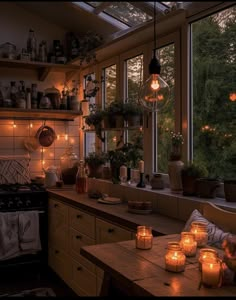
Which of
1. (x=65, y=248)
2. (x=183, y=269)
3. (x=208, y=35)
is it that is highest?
(x=208, y=35)

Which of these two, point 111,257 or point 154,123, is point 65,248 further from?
point 111,257

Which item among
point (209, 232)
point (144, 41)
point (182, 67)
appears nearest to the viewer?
point (209, 232)

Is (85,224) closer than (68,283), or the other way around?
(85,224)

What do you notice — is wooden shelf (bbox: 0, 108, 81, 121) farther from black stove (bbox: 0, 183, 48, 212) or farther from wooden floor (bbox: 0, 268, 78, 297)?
wooden floor (bbox: 0, 268, 78, 297)

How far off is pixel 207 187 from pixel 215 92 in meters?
0.66

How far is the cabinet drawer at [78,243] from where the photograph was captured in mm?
2740

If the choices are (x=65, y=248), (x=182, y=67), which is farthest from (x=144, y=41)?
(x=65, y=248)

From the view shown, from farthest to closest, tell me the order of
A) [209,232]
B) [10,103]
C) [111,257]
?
[10,103] → [209,232] → [111,257]

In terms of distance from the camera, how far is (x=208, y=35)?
2.49m

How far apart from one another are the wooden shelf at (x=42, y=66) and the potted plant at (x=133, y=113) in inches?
44.9

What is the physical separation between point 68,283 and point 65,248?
0.30 meters

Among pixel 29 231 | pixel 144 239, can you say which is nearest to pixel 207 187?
pixel 144 239

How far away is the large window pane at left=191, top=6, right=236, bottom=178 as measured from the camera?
229 centimetres

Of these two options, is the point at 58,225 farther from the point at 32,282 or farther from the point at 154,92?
the point at 154,92
